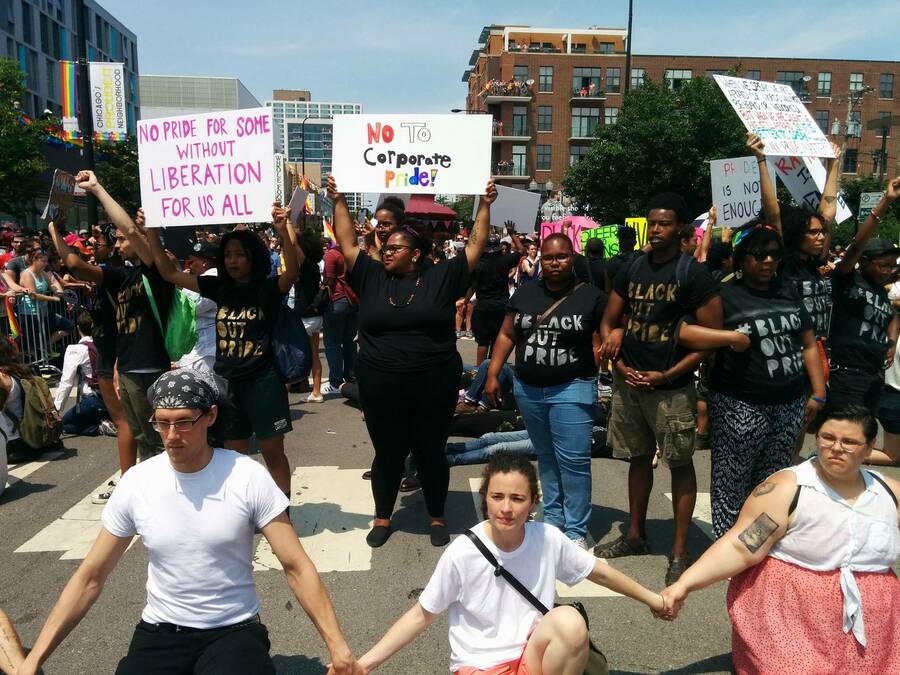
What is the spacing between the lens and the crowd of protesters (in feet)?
8.61

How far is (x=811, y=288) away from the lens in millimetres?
4543

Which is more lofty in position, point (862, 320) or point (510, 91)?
point (510, 91)

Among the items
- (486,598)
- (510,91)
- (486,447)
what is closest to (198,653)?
(486,598)

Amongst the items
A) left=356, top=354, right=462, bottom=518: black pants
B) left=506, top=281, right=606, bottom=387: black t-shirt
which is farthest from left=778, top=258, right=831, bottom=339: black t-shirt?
left=356, top=354, right=462, bottom=518: black pants

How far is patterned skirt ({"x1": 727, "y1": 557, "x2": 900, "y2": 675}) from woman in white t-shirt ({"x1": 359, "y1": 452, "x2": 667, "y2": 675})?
2.05 feet

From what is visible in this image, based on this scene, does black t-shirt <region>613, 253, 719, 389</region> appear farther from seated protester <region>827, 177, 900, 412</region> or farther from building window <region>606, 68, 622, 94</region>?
building window <region>606, 68, 622, 94</region>

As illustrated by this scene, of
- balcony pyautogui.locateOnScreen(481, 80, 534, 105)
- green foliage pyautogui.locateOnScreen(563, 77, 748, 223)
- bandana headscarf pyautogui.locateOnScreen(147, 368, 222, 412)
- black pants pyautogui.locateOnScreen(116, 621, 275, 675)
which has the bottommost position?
black pants pyautogui.locateOnScreen(116, 621, 275, 675)

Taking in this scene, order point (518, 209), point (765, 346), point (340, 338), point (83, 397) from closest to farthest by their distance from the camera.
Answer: point (765, 346), point (83, 397), point (340, 338), point (518, 209)

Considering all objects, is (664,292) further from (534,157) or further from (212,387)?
(534,157)

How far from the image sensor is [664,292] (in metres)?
3.94

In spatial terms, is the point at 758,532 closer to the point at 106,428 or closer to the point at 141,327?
the point at 141,327

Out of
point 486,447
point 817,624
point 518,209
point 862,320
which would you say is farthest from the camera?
point 518,209

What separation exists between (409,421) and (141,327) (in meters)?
1.84

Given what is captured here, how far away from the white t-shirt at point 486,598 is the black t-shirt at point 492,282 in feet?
21.3
